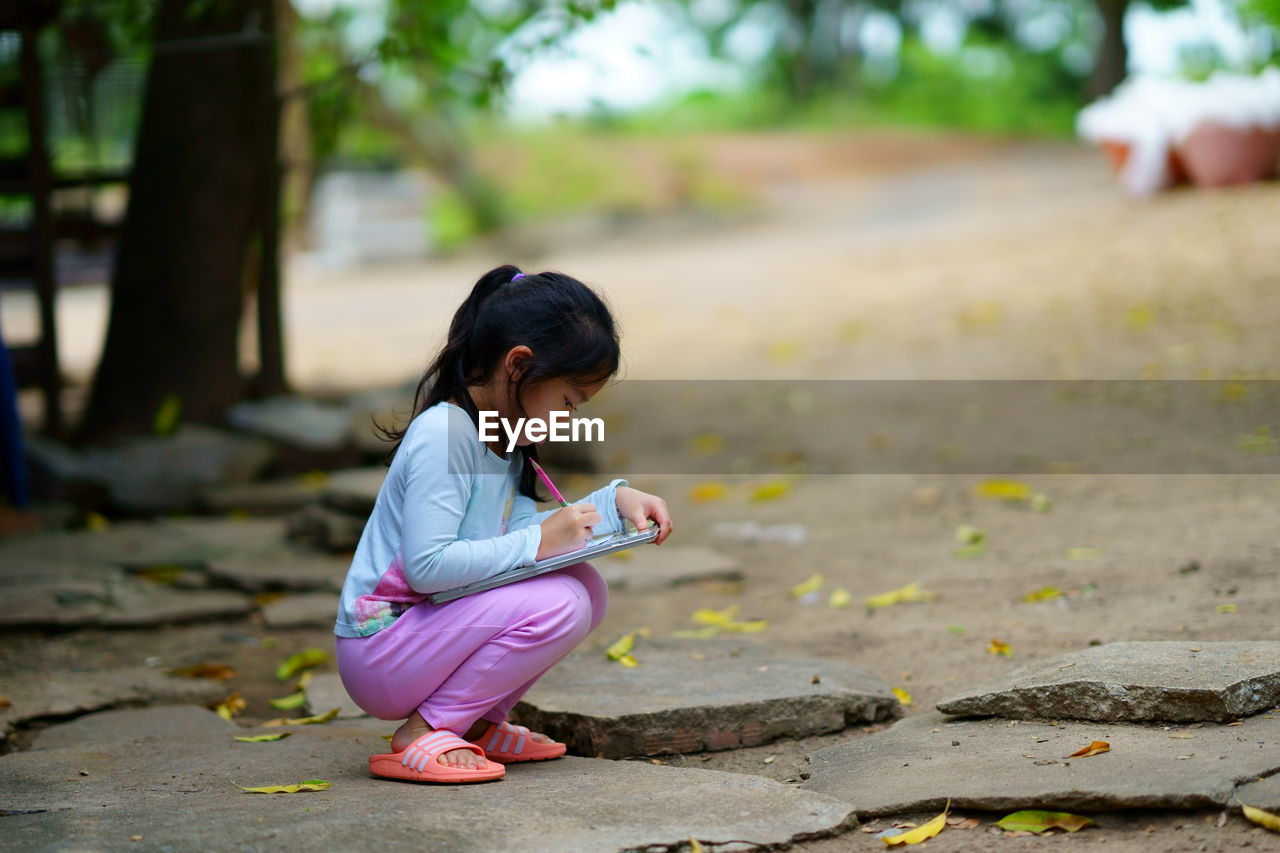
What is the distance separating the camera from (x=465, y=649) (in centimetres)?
259

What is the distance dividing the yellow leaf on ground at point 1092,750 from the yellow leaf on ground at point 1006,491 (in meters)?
2.72

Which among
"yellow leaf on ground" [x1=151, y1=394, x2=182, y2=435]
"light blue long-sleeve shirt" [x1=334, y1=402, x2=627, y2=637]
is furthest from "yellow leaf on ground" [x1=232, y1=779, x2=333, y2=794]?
"yellow leaf on ground" [x1=151, y1=394, x2=182, y2=435]

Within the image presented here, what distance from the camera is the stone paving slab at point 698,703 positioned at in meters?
2.92

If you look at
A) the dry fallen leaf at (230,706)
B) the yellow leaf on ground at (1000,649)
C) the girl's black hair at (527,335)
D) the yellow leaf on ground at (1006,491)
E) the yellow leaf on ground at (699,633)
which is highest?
the girl's black hair at (527,335)

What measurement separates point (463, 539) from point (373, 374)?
23.5 ft

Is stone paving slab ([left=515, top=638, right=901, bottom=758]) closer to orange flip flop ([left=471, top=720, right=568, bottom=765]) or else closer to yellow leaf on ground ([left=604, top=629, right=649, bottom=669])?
yellow leaf on ground ([left=604, top=629, right=649, bottom=669])

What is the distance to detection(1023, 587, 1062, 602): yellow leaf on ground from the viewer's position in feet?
12.7

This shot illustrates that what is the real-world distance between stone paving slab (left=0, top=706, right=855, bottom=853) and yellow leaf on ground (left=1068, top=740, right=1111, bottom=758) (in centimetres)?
45

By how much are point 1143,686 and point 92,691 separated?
2617 mm

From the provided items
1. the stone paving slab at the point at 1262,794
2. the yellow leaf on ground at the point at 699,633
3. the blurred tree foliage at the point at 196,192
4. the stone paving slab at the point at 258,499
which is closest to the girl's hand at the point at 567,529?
the stone paving slab at the point at 1262,794

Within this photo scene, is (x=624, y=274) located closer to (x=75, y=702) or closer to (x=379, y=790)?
(x=75, y=702)

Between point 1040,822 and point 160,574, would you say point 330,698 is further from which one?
point 1040,822

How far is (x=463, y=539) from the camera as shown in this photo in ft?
8.68

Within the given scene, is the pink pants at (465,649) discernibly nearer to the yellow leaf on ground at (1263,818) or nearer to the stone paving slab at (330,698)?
the stone paving slab at (330,698)
